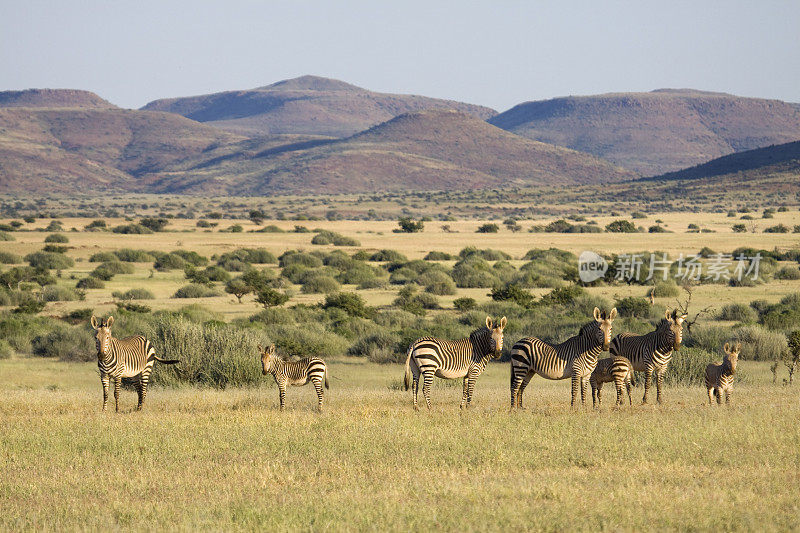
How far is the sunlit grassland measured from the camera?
9.00 meters

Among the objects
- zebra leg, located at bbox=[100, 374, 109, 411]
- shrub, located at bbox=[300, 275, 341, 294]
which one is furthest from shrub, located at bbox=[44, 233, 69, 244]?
zebra leg, located at bbox=[100, 374, 109, 411]

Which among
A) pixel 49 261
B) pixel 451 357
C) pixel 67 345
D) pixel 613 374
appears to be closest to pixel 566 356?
pixel 613 374

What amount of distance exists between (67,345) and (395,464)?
1640 centimetres

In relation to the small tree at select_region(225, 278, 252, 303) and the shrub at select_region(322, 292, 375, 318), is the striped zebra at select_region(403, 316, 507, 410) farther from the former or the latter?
the small tree at select_region(225, 278, 252, 303)

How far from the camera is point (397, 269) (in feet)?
158

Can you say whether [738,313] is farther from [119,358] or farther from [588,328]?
[119,358]

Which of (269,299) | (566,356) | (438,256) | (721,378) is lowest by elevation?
(438,256)

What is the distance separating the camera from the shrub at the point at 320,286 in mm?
41031

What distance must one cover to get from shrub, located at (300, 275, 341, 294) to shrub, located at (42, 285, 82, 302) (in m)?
9.37

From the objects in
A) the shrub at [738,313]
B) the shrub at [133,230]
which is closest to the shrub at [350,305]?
the shrub at [738,313]

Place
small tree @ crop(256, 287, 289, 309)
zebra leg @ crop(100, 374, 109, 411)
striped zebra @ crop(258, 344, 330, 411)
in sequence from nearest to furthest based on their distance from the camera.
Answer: zebra leg @ crop(100, 374, 109, 411) < striped zebra @ crop(258, 344, 330, 411) < small tree @ crop(256, 287, 289, 309)

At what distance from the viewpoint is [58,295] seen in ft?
120

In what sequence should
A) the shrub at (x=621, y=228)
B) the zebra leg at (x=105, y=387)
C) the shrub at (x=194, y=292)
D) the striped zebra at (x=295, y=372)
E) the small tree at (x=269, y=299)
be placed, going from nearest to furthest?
the zebra leg at (x=105, y=387), the striped zebra at (x=295, y=372), the small tree at (x=269, y=299), the shrub at (x=194, y=292), the shrub at (x=621, y=228)

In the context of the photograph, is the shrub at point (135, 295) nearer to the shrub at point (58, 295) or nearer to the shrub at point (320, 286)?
the shrub at point (58, 295)
